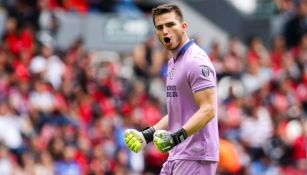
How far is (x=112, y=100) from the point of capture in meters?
19.3

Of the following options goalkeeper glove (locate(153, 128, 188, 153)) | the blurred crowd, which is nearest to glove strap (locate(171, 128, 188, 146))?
goalkeeper glove (locate(153, 128, 188, 153))

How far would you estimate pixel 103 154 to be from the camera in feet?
55.8

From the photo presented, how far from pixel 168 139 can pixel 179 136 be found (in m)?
0.10

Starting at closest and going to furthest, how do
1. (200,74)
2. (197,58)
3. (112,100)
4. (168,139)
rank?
(168,139) → (200,74) → (197,58) → (112,100)

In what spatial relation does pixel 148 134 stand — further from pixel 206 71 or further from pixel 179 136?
pixel 206 71

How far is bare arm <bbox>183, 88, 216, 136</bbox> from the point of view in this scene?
8.73m

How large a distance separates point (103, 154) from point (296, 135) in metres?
4.35

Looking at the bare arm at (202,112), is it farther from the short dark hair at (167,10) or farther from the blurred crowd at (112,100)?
the blurred crowd at (112,100)

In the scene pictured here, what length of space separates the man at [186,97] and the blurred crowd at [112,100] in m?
6.66

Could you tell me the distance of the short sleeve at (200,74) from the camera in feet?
28.9

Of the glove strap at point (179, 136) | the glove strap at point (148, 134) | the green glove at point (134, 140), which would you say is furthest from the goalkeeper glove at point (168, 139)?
the glove strap at point (148, 134)

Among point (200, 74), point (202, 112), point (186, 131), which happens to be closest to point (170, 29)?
point (200, 74)

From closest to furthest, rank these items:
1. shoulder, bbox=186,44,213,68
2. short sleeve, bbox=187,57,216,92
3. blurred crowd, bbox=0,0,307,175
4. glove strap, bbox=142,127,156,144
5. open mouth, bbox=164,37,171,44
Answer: short sleeve, bbox=187,57,216,92
shoulder, bbox=186,44,213,68
open mouth, bbox=164,37,171,44
glove strap, bbox=142,127,156,144
blurred crowd, bbox=0,0,307,175

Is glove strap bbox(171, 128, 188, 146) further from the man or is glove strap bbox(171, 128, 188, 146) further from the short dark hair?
the short dark hair
